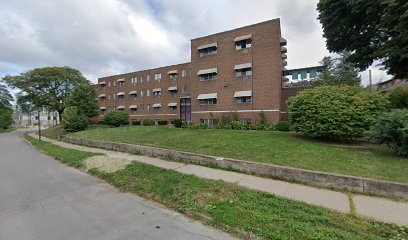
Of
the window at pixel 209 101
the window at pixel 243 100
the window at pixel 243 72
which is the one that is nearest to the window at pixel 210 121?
the window at pixel 209 101

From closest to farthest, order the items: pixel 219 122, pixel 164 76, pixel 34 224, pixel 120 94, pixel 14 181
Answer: pixel 34 224, pixel 14 181, pixel 219 122, pixel 164 76, pixel 120 94

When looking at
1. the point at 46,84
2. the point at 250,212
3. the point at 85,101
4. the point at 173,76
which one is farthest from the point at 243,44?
Result: the point at 46,84

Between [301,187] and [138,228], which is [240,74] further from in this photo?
[138,228]

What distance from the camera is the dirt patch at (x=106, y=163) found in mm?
8243

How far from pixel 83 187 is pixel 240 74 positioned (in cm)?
2062

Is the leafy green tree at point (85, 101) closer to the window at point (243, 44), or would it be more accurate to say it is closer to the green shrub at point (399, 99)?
the window at point (243, 44)

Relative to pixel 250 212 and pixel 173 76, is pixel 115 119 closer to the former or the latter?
pixel 173 76

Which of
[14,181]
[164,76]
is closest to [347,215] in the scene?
[14,181]

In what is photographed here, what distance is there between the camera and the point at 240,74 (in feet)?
79.1

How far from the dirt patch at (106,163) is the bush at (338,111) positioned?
8.66 meters

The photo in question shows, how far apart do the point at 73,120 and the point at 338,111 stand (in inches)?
1085

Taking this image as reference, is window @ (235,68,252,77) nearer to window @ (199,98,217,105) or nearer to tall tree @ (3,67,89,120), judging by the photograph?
window @ (199,98,217,105)

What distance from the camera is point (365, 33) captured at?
47.7ft

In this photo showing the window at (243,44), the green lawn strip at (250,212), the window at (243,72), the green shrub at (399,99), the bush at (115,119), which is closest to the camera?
the green lawn strip at (250,212)
